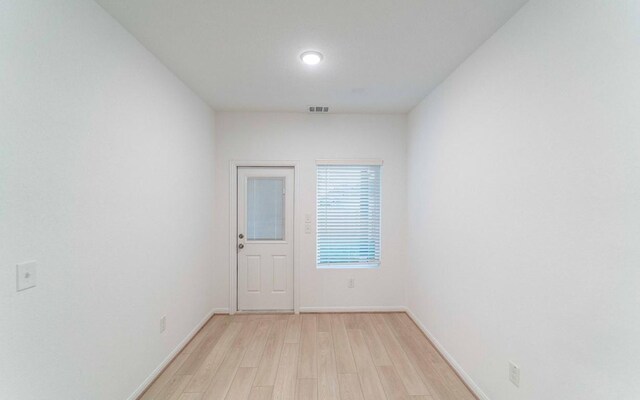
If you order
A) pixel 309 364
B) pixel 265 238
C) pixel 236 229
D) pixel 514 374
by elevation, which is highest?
pixel 236 229

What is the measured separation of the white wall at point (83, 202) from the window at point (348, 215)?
187cm

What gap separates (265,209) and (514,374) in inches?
119

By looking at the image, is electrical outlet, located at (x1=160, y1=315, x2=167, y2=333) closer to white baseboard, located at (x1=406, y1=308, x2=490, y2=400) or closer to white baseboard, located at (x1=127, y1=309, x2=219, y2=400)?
white baseboard, located at (x1=127, y1=309, x2=219, y2=400)

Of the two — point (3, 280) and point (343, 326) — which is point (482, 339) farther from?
point (3, 280)

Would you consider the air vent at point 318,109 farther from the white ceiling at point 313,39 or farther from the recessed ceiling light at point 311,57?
the recessed ceiling light at point 311,57

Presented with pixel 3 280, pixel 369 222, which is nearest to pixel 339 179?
pixel 369 222

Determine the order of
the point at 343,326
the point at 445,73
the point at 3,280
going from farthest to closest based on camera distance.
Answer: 1. the point at 343,326
2. the point at 445,73
3. the point at 3,280

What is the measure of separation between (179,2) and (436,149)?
2529 mm

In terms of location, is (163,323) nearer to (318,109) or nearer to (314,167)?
(314,167)

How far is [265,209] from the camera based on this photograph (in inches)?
148

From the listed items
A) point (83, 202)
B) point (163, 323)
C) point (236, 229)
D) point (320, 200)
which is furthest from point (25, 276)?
point (320, 200)

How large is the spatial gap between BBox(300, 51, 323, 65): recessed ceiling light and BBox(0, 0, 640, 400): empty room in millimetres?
16

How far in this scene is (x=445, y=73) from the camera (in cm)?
257

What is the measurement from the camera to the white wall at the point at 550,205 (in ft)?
3.74
